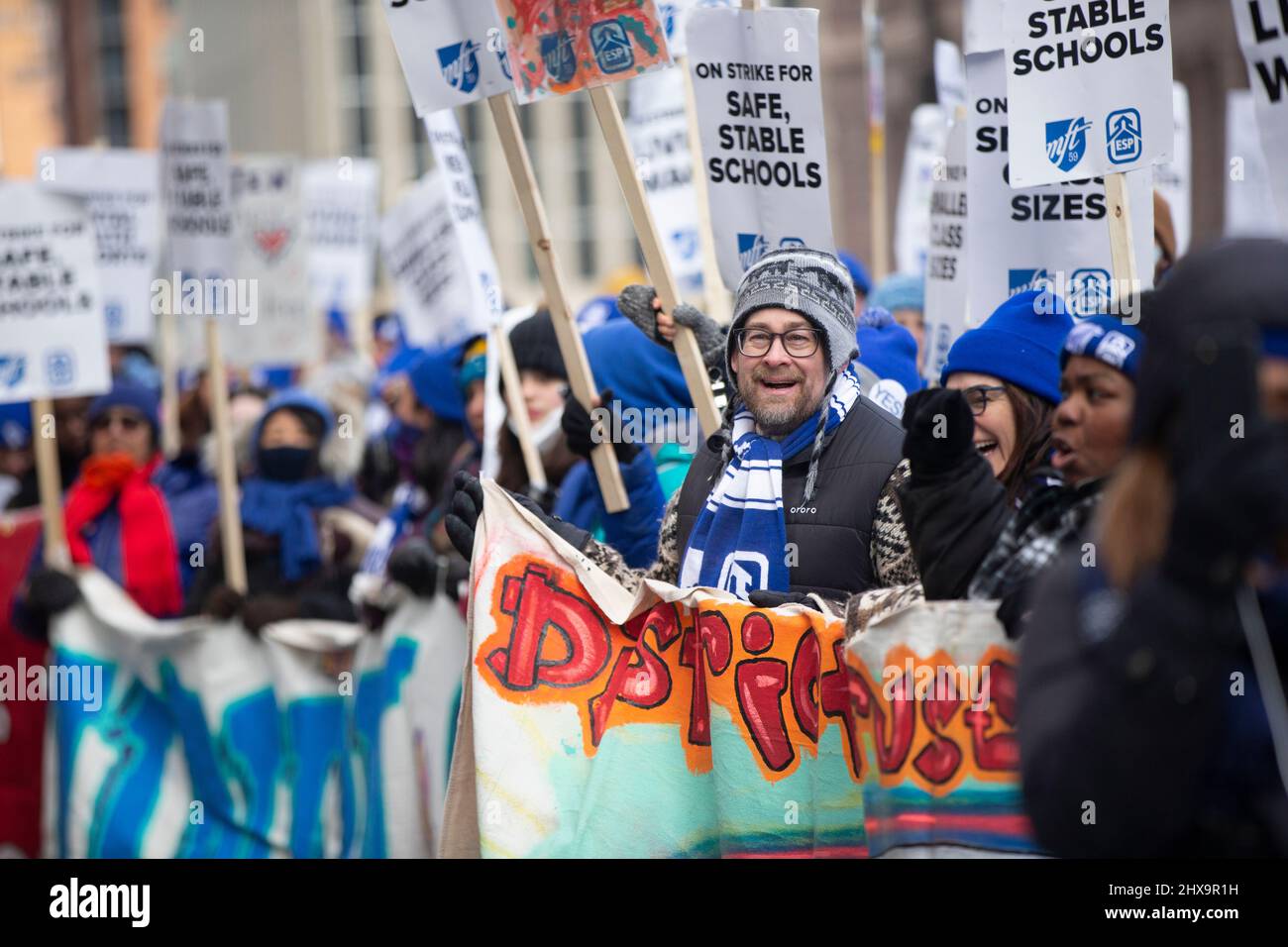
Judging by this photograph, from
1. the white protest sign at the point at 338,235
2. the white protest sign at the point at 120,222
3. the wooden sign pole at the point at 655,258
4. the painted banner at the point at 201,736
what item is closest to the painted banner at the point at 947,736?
the wooden sign pole at the point at 655,258

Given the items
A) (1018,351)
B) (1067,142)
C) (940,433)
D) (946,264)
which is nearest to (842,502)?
(1018,351)

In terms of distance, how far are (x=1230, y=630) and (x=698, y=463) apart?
2.70 m

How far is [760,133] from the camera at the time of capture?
6.04 metres

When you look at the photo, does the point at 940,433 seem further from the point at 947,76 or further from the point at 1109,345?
the point at 947,76

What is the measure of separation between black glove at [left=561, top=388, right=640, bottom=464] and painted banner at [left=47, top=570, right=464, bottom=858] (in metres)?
2.29

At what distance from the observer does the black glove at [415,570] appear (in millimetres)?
7172

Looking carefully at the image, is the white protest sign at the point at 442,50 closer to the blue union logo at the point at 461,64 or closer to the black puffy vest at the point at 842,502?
the blue union logo at the point at 461,64

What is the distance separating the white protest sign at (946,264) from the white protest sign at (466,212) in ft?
4.89

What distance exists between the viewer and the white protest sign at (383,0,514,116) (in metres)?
6.02

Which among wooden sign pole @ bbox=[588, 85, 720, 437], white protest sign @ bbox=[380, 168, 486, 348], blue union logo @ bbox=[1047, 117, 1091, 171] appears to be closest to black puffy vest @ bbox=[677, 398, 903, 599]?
wooden sign pole @ bbox=[588, 85, 720, 437]

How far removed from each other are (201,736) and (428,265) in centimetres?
332

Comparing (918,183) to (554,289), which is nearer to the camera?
(554,289)

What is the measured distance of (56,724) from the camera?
780 cm
